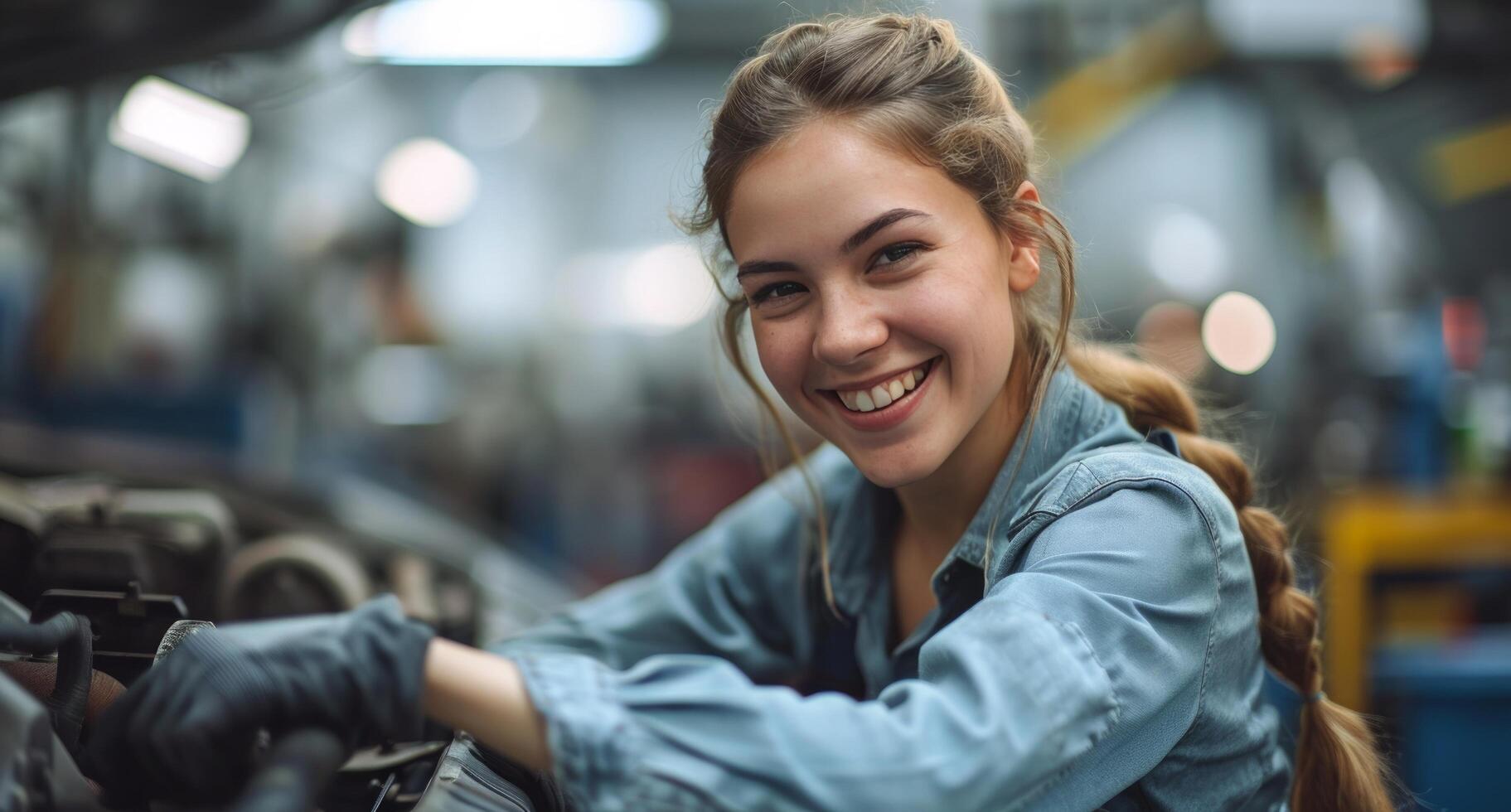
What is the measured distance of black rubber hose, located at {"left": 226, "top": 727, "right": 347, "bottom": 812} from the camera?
0.65 m

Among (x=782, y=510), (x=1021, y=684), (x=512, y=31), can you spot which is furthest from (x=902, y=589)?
(x=512, y=31)

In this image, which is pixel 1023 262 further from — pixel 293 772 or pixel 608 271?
pixel 608 271

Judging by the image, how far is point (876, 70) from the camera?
104 cm

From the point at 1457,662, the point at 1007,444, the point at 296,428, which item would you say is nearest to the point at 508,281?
the point at 296,428

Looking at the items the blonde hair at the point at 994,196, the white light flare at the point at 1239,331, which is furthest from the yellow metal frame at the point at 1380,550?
the white light flare at the point at 1239,331

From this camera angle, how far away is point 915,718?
2.38ft

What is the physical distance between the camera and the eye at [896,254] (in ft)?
3.26

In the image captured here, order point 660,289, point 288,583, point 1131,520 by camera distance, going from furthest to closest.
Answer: point 660,289
point 288,583
point 1131,520

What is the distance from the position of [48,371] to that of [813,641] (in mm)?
4953

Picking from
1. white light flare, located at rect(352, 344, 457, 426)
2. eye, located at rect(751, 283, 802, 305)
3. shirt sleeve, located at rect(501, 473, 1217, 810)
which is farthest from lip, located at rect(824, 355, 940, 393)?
white light flare, located at rect(352, 344, 457, 426)

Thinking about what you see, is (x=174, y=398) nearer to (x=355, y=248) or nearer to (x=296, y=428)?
(x=296, y=428)

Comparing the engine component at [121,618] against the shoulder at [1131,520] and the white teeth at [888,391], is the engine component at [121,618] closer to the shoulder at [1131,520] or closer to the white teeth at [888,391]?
the white teeth at [888,391]

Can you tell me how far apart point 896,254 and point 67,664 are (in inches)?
32.7

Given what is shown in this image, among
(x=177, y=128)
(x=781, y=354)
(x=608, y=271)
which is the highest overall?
(x=177, y=128)
